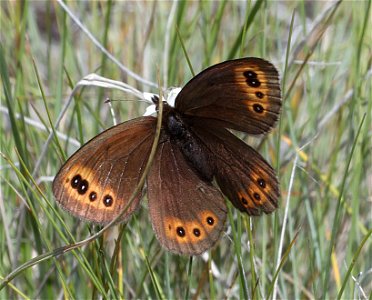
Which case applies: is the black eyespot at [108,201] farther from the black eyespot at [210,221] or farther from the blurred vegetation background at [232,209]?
the black eyespot at [210,221]

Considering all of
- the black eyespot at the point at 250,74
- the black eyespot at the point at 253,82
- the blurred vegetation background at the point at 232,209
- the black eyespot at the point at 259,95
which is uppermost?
the black eyespot at the point at 250,74

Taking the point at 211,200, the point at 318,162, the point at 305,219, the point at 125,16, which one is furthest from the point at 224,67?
the point at 125,16

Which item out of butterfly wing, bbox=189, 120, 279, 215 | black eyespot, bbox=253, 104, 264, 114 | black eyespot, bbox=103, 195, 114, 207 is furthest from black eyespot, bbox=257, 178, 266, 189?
black eyespot, bbox=103, 195, 114, 207

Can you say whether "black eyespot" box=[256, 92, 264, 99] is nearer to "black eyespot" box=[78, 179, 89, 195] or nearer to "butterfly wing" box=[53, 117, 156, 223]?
"butterfly wing" box=[53, 117, 156, 223]

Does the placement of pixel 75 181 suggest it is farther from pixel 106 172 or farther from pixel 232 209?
pixel 232 209

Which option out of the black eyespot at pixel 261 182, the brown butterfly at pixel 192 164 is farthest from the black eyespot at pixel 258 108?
the black eyespot at pixel 261 182

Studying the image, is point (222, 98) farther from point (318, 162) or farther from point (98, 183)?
point (318, 162)
